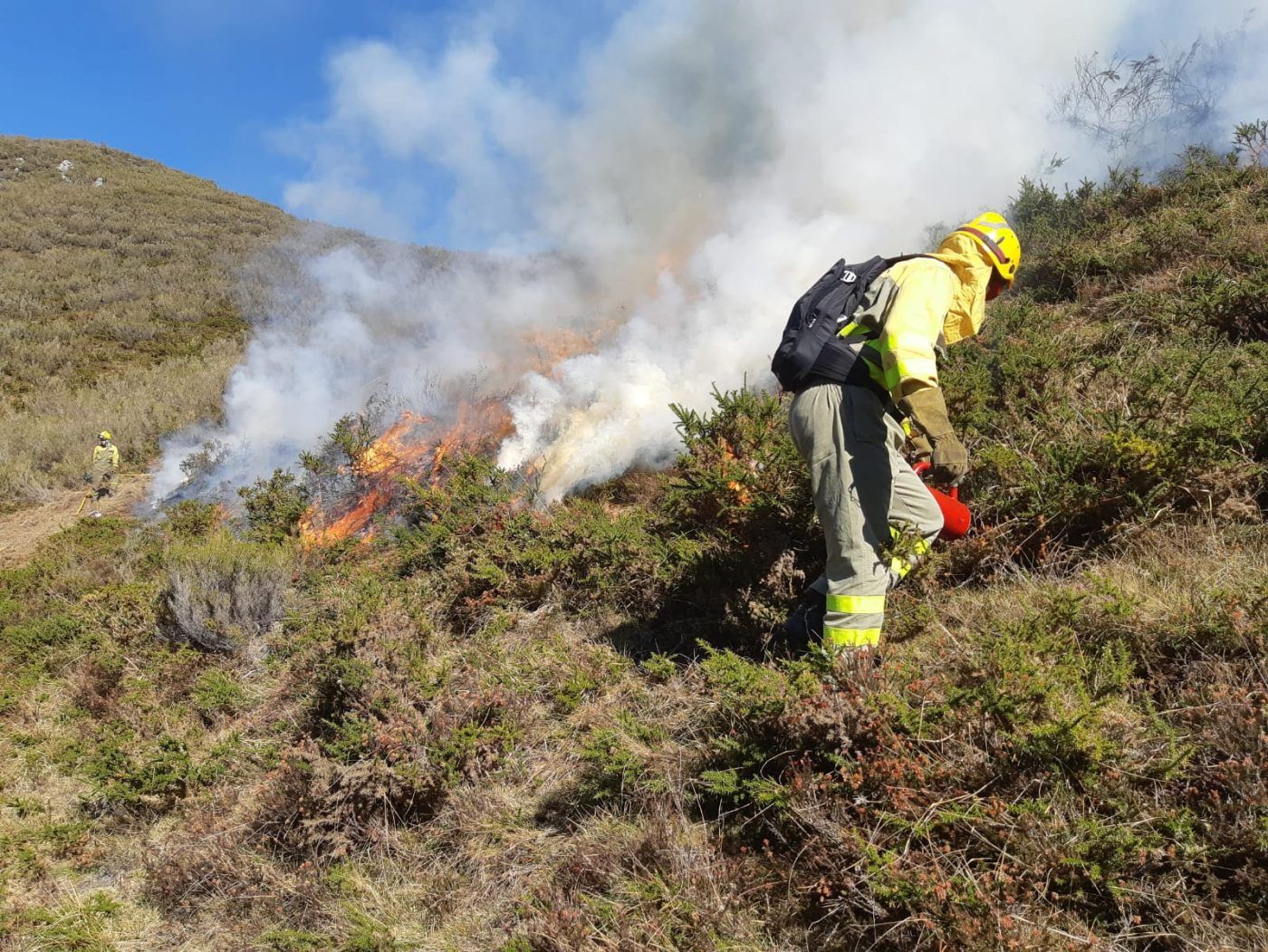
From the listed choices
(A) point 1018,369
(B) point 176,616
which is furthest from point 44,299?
(A) point 1018,369

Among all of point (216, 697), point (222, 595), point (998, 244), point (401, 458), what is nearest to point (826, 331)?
point (998, 244)

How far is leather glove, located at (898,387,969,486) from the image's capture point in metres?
2.47

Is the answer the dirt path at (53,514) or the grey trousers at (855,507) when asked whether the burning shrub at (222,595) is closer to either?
the grey trousers at (855,507)

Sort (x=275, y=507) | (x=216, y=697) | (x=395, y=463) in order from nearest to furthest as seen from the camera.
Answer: (x=216, y=697) < (x=275, y=507) < (x=395, y=463)

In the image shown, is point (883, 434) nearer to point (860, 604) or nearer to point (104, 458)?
point (860, 604)

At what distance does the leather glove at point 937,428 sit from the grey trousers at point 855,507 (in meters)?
0.25

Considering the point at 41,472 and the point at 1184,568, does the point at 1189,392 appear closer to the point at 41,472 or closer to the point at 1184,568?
the point at 1184,568

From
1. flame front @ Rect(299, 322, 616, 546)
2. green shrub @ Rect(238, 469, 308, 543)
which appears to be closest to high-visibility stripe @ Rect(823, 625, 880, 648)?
flame front @ Rect(299, 322, 616, 546)

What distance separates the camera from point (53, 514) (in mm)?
10398

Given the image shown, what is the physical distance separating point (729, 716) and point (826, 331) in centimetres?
158

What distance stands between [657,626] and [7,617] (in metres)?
6.50

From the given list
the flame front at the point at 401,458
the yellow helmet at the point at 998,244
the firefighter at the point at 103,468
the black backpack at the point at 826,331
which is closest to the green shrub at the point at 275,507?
the flame front at the point at 401,458

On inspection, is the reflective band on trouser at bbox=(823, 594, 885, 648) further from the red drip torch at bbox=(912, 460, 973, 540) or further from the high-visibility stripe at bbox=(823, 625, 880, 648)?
the red drip torch at bbox=(912, 460, 973, 540)

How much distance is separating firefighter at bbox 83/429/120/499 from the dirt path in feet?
0.55
